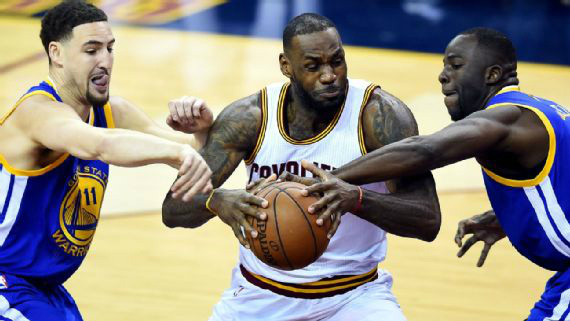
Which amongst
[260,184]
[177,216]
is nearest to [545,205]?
[260,184]

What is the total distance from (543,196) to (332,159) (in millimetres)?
1055

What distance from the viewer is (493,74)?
4.83m

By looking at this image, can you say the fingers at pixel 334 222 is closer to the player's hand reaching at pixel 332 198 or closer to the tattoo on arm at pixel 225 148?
the player's hand reaching at pixel 332 198

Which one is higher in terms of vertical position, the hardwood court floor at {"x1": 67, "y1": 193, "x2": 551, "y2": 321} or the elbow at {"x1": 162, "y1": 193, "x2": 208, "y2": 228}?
the elbow at {"x1": 162, "y1": 193, "x2": 208, "y2": 228}

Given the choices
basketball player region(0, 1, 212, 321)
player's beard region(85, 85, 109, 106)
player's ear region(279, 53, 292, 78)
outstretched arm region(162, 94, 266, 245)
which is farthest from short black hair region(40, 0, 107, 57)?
player's ear region(279, 53, 292, 78)

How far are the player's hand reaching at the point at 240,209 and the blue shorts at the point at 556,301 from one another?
54.6 inches

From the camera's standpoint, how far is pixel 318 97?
501 cm

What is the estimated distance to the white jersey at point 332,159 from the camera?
5.07m

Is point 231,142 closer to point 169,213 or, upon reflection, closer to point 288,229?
point 169,213

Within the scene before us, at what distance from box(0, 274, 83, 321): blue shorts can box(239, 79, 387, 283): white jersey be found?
1.05 metres

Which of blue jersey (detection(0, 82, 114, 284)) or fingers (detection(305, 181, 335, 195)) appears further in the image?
blue jersey (detection(0, 82, 114, 284))

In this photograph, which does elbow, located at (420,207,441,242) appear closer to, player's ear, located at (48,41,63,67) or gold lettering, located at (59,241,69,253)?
gold lettering, located at (59,241,69,253)

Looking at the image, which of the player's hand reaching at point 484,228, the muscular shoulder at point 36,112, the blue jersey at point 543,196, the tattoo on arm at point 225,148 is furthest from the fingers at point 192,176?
the player's hand reaching at point 484,228

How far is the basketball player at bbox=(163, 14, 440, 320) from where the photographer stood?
4.98m
